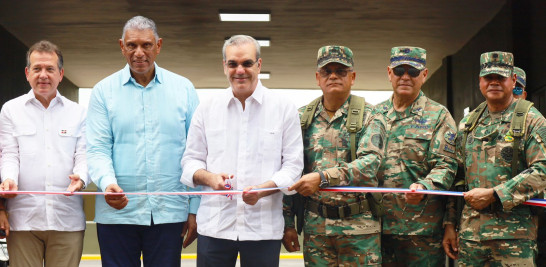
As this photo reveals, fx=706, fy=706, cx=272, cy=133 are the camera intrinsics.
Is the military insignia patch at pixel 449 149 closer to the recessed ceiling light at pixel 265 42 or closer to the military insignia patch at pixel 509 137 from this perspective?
the military insignia patch at pixel 509 137

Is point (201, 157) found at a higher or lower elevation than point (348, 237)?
higher

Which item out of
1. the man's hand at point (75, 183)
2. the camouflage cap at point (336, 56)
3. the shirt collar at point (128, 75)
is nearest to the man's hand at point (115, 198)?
the man's hand at point (75, 183)

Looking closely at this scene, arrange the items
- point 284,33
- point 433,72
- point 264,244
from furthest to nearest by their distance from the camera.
A: point 433,72, point 284,33, point 264,244

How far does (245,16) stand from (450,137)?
7284mm

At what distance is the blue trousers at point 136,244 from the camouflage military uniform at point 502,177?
1811 millimetres

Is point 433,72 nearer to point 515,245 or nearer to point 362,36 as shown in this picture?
point 362,36

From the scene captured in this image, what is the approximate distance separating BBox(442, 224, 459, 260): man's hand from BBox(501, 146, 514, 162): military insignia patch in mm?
597

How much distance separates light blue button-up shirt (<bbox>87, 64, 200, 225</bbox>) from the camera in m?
4.09

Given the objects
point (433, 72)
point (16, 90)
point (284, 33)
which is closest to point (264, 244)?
point (284, 33)

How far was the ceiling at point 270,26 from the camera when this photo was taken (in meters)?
10.7

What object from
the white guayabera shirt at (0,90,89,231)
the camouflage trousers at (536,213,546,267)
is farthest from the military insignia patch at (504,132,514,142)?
the white guayabera shirt at (0,90,89,231)

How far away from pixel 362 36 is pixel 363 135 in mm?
8755

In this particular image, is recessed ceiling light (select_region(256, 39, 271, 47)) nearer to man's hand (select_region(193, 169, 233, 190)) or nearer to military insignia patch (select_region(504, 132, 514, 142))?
military insignia patch (select_region(504, 132, 514, 142))

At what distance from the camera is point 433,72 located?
Result: 16828 millimetres
